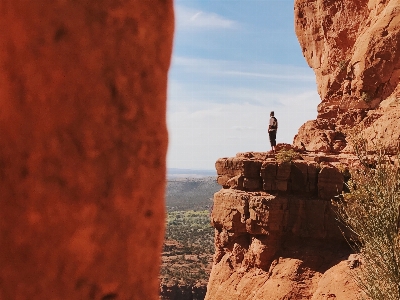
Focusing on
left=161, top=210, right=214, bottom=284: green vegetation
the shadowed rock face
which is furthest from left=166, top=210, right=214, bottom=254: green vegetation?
the shadowed rock face

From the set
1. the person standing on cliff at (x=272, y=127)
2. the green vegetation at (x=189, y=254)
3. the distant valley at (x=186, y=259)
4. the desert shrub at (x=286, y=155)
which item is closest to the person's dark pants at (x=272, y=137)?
the person standing on cliff at (x=272, y=127)

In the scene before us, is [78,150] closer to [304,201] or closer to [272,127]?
[304,201]

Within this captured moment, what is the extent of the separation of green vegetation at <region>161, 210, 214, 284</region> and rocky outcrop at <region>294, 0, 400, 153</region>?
30.8m

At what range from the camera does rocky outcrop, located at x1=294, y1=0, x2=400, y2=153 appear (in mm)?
19522

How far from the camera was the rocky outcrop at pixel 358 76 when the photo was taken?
1952cm

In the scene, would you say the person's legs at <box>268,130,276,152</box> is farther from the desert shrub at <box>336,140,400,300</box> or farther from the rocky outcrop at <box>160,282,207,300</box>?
the rocky outcrop at <box>160,282,207,300</box>

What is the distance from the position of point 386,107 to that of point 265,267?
361 inches

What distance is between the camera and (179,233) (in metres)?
86.9

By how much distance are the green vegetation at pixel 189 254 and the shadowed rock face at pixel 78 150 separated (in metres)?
46.6

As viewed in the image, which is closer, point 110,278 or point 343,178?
point 110,278

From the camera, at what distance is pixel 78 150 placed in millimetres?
2324

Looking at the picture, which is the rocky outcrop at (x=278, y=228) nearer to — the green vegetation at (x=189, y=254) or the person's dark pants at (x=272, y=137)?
the person's dark pants at (x=272, y=137)

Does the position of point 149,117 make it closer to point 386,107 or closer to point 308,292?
point 308,292

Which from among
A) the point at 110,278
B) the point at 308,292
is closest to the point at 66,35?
the point at 110,278
